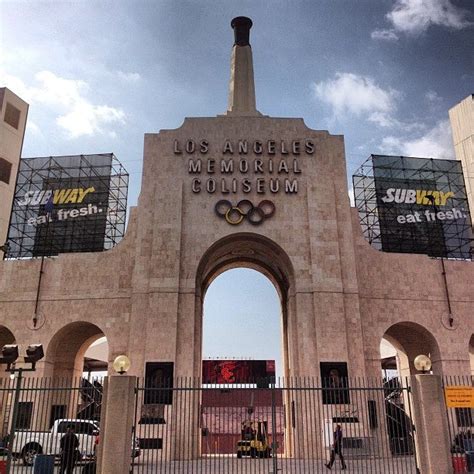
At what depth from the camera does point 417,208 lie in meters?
37.5

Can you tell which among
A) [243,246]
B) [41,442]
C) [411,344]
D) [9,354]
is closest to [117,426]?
[9,354]

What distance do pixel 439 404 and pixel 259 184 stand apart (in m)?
16.2

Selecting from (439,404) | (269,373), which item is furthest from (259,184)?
(269,373)

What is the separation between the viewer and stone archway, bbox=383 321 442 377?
90.1ft

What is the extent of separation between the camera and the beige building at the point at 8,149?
1550 inches

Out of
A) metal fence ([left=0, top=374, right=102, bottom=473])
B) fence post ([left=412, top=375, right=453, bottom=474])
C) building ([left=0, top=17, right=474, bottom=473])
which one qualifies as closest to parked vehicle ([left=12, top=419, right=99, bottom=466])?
metal fence ([left=0, top=374, right=102, bottom=473])

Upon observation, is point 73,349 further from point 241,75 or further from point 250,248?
point 241,75

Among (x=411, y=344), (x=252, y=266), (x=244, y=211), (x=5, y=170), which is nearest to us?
(x=244, y=211)

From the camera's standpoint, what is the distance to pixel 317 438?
76.0 ft

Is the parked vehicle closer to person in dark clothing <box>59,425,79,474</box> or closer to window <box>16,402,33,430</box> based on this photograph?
person in dark clothing <box>59,425,79,474</box>

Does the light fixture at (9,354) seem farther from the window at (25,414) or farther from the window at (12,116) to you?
the window at (12,116)

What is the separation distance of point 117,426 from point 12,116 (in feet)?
113

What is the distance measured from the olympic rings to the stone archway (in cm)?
978

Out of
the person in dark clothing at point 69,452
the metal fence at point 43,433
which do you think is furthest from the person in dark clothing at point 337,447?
the person in dark clothing at point 69,452
